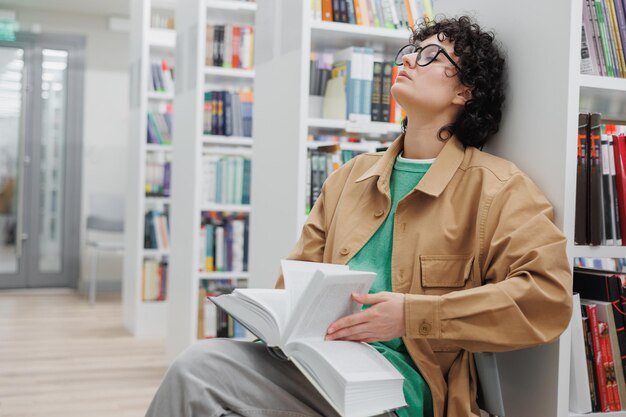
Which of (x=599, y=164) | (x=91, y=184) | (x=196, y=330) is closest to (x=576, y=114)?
(x=599, y=164)

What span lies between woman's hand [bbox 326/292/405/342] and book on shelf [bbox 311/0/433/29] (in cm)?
164

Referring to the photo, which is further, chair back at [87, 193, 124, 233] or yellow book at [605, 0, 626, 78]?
chair back at [87, 193, 124, 233]

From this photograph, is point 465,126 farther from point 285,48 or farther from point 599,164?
point 285,48

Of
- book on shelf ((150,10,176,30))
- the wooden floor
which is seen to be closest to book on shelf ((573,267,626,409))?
the wooden floor

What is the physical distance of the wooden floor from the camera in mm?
3418

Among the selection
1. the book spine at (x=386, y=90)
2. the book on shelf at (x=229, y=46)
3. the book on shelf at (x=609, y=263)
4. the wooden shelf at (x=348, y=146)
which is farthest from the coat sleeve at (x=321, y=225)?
the book on shelf at (x=229, y=46)

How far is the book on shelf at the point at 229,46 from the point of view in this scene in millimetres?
4156

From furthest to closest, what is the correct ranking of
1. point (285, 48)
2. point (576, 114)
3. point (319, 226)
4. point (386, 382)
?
point (285, 48) < point (319, 226) < point (576, 114) < point (386, 382)

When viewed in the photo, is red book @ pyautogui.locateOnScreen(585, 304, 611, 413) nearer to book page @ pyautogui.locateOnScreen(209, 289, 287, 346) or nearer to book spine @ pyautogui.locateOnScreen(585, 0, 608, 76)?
book spine @ pyautogui.locateOnScreen(585, 0, 608, 76)

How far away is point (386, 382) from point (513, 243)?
0.38m

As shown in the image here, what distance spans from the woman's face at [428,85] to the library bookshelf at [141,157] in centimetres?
353

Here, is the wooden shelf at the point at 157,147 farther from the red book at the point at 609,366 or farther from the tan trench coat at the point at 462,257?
the red book at the point at 609,366

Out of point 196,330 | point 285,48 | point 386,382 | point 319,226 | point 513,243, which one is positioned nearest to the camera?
point 386,382

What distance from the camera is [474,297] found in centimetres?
146
